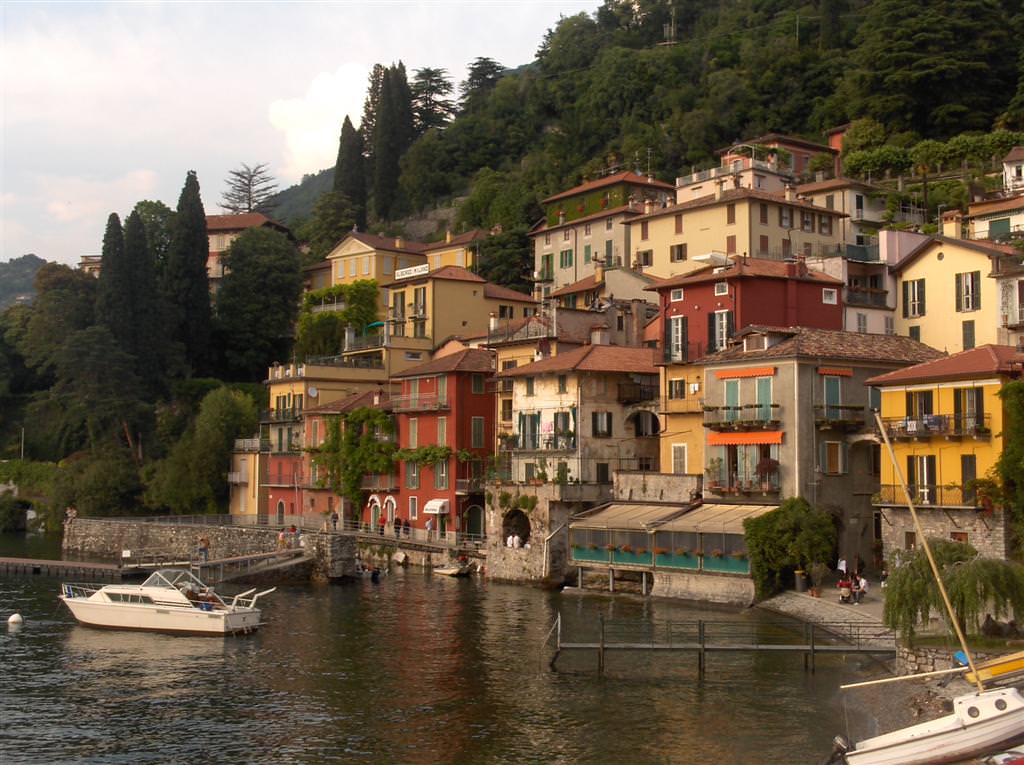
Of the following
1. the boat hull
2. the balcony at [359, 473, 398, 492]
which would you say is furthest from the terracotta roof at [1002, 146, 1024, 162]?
the boat hull

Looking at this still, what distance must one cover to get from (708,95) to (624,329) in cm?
6064

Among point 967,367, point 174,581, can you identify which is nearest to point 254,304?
point 174,581

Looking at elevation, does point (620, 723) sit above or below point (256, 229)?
below

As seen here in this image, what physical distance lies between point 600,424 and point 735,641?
75.5 feet

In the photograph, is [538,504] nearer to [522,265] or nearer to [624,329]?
[624,329]

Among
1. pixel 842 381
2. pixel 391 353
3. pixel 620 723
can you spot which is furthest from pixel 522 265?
pixel 620 723

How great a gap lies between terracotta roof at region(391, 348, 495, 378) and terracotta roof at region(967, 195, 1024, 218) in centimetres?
2909

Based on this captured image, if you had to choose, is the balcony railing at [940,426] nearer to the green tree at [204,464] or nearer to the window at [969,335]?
the window at [969,335]

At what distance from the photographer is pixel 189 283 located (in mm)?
102812

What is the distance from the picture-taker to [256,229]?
110 m

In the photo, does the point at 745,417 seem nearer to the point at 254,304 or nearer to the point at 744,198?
the point at 744,198

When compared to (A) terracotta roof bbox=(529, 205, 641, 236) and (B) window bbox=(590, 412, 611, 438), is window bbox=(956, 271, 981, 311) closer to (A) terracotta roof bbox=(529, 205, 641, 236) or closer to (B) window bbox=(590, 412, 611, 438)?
(B) window bbox=(590, 412, 611, 438)

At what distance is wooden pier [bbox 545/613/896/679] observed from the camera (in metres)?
35.5

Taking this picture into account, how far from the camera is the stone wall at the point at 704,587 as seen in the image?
47219mm
